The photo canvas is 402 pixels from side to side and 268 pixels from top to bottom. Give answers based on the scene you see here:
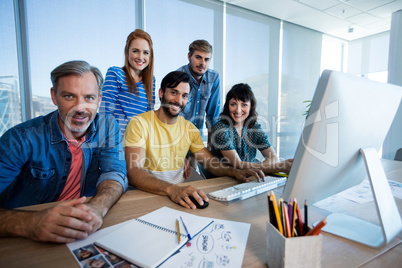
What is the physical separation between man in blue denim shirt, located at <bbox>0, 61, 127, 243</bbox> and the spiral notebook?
0.13 metres

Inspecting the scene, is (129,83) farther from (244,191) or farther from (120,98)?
(244,191)

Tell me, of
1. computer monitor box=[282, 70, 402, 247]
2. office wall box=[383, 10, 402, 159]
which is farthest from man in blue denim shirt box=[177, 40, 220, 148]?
office wall box=[383, 10, 402, 159]

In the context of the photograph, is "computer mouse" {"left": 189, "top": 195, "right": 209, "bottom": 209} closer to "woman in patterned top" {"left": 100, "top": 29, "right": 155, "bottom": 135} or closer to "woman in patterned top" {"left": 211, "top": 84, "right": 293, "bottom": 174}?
"woman in patterned top" {"left": 211, "top": 84, "right": 293, "bottom": 174}

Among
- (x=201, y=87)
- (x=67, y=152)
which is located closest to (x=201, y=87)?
(x=201, y=87)

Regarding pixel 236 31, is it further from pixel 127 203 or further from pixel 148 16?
pixel 127 203

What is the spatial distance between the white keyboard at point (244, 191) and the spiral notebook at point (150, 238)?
17cm

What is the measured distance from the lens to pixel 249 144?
1.79m

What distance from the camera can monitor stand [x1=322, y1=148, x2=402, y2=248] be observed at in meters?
0.57

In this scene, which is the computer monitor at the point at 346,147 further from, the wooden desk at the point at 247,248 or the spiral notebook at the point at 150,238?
the spiral notebook at the point at 150,238

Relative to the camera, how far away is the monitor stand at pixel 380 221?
575 millimetres

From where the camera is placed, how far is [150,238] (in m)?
0.59

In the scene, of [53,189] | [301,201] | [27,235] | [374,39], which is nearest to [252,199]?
[301,201]

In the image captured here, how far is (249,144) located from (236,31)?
8.19 feet

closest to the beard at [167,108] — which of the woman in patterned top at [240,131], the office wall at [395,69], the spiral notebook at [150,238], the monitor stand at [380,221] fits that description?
the woman in patterned top at [240,131]
